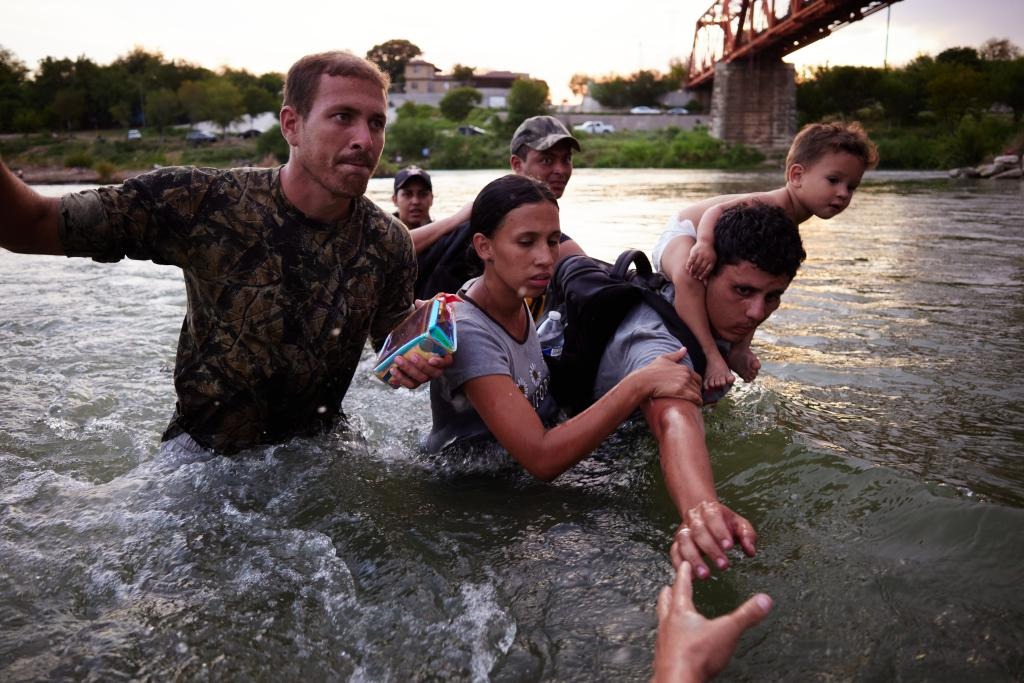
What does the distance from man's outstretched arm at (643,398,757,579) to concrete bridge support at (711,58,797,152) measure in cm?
4691

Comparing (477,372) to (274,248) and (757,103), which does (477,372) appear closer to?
(274,248)

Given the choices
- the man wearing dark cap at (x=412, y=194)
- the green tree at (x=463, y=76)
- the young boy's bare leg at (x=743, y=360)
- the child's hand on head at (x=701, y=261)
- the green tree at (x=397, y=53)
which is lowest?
the young boy's bare leg at (x=743, y=360)

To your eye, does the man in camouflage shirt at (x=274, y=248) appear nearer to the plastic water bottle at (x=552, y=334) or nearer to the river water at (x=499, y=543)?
the river water at (x=499, y=543)

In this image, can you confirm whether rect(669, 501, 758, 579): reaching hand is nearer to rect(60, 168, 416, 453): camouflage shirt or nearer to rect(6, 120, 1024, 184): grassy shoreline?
rect(60, 168, 416, 453): camouflage shirt

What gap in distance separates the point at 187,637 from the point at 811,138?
398 cm

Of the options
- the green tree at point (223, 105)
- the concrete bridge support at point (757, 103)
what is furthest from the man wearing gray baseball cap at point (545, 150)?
the green tree at point (223, 105)

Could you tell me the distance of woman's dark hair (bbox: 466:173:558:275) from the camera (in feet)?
9.66

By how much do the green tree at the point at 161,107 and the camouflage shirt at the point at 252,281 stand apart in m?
82.4

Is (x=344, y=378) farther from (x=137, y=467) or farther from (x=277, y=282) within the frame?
(x=137, y=467)

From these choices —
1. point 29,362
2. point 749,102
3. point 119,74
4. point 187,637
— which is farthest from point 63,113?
point 187,637

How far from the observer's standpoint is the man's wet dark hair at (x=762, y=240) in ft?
9.89

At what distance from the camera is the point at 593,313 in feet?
11.0

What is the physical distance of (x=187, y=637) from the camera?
232cm

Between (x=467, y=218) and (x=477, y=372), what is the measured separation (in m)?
2.35
